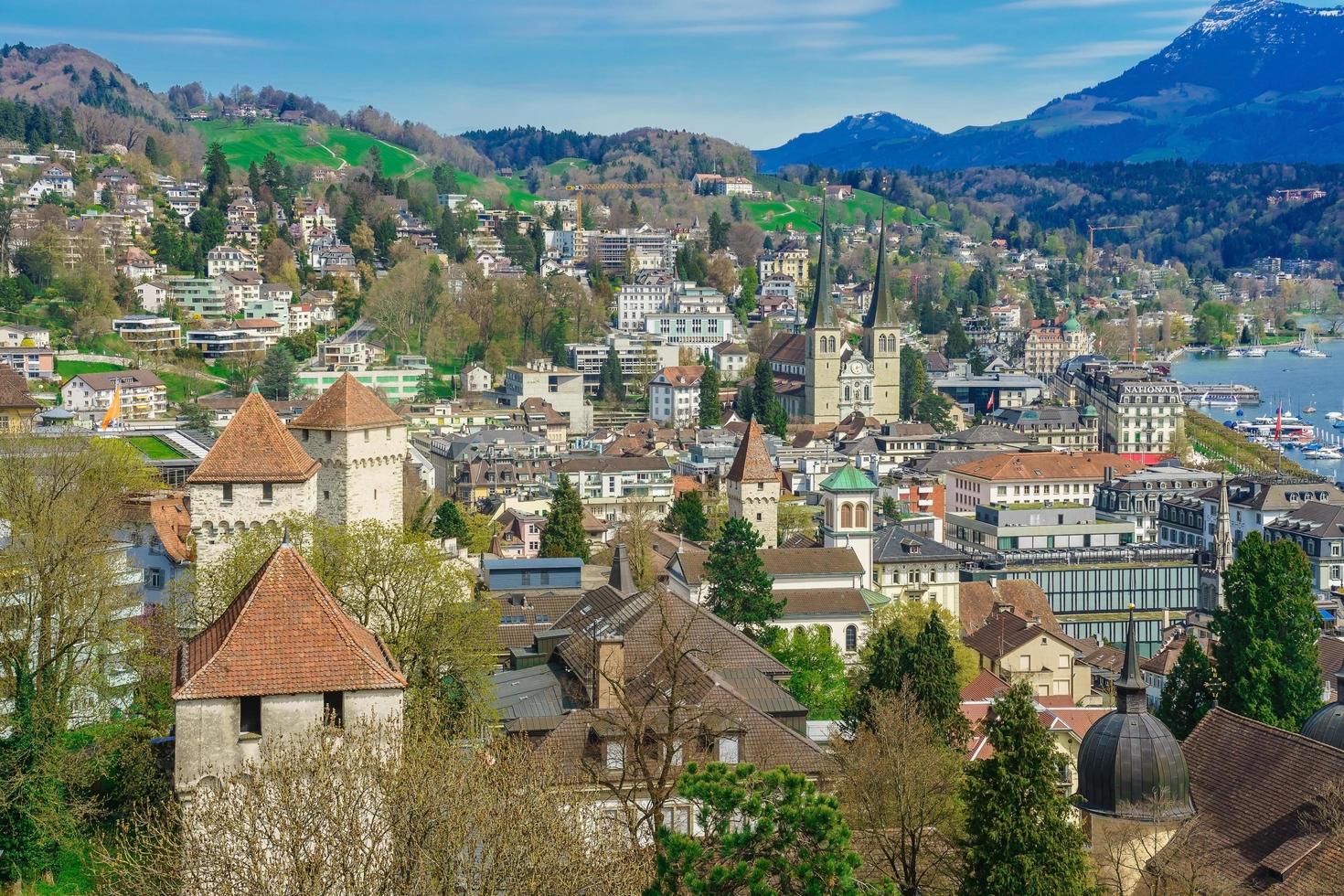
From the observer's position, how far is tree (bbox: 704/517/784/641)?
43.7 metres

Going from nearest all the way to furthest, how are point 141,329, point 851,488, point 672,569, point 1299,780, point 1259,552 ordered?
1. point 1299,780
2. point 1259,552
3. point 672,569
4. point 851,488
5. point 141,329

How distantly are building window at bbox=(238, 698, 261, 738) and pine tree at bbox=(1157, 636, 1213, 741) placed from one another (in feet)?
73.4

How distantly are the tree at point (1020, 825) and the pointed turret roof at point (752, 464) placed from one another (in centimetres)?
3839

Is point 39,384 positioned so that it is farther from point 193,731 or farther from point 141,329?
point 193,731

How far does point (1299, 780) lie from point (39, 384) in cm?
7427

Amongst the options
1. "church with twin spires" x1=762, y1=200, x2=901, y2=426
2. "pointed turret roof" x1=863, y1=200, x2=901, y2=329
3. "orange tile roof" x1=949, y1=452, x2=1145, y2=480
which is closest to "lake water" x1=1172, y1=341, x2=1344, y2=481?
"church with twin spires" x1=762, y1=200, x2=901, y2=426

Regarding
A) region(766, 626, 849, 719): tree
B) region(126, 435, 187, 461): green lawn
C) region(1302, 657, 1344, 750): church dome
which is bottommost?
→ region(766, 626, 849, 719): tree

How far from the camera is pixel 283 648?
1622 centimetres

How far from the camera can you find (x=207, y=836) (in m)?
15.1

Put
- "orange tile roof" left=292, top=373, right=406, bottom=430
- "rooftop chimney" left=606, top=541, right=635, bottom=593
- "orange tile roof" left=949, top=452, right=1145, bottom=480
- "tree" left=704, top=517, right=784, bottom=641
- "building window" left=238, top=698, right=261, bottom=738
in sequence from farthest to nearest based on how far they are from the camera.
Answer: "orange tile roof" left=949, top=452, right=1145, bottom=480 → "tree" left=704, top=517, right=784, bottom=641 → "rooftop chimney" left=606, top=541, right=635, bottom=593 → "orange tile roof" left=292, top=373, right=406, bottom=430 → "building window" left=238, top=698, right=261, bottom=738

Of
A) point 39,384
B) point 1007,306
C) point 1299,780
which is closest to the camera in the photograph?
point 1299,780

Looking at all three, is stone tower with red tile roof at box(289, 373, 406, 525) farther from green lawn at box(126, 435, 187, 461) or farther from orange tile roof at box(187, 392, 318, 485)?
green lawn at box(126, 435, 187, 461)

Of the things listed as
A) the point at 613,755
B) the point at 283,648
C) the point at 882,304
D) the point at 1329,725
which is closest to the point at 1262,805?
the point at 1329,725

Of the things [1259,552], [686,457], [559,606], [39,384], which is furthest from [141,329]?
[1259,552]
